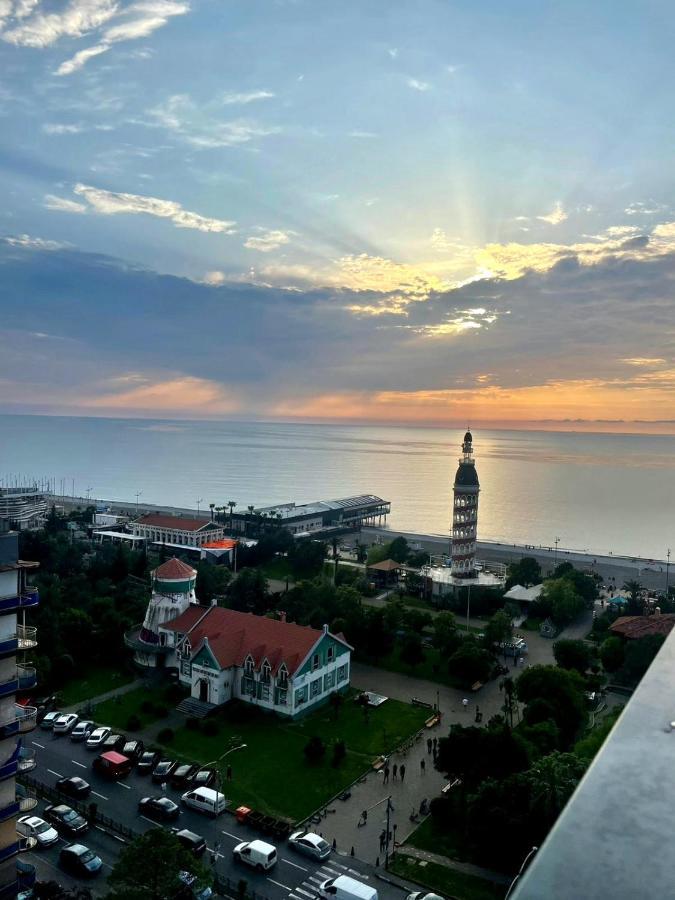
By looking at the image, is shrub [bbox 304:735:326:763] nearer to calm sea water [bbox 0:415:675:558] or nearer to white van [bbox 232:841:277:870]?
white van [bbox 232:841:277:870]

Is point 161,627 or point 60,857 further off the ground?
point 161,627

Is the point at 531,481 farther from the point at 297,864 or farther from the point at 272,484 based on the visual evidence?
the point at 297,864

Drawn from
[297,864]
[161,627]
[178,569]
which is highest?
[178,569]

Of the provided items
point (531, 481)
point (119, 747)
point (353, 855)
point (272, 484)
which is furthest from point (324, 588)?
point (531, 481)

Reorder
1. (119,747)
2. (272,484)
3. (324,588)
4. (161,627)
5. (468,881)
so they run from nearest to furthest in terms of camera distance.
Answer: (468,881) → (119,747) → (161,627) → (324,588) → (272,484)

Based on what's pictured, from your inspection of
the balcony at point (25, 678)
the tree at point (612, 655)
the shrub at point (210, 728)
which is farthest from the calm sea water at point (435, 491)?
the balcony at point (25, 678)

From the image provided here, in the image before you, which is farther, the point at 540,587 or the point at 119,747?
the point at 540,587

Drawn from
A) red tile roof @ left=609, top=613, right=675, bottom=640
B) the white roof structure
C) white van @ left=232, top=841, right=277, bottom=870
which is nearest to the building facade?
white van @ left=232, top=841, right=277, bottom=870

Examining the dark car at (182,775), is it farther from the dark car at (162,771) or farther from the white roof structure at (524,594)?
the white roof structure at (524,594)
